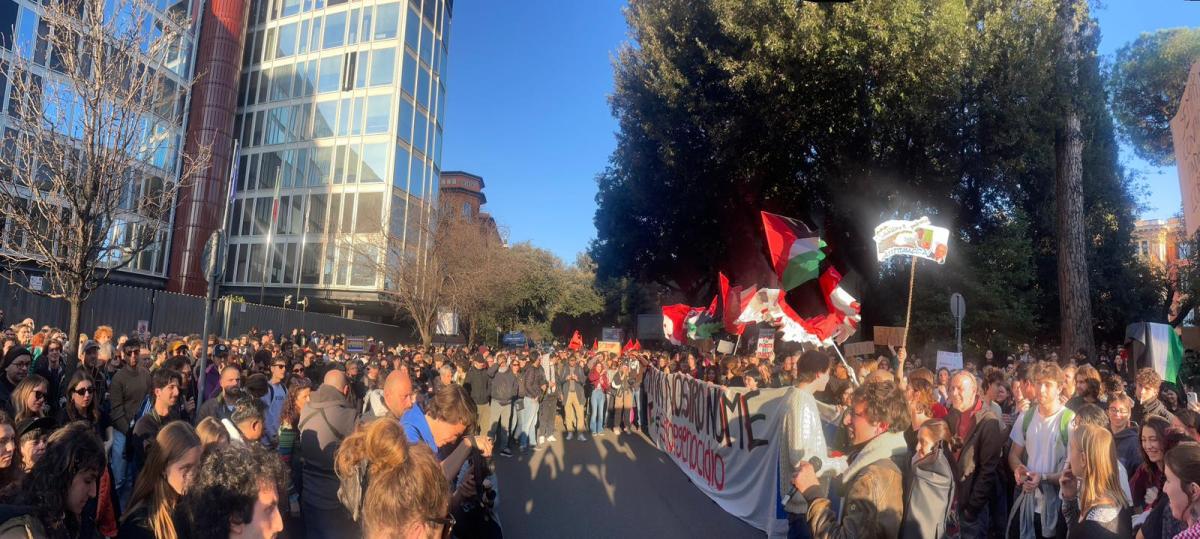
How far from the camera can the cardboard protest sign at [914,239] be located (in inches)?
376

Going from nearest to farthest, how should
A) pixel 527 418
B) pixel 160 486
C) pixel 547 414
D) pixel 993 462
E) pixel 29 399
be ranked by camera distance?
pixel 160 486
pixel 29 399
pixel 993 462
pixel 527 418
pixel 547 414

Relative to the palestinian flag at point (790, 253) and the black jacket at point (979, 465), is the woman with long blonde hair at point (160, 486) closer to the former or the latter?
the black jacket at point (979, 465)

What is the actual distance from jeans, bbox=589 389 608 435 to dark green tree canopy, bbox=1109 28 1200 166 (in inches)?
847

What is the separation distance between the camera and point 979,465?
548 centimetres

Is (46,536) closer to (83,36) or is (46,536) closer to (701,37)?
(83,36)

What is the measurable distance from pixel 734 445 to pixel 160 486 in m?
6.33

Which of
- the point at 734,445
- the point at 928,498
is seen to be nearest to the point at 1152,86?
the point at 734,445

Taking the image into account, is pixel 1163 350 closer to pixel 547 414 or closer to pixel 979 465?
pixel 979 465

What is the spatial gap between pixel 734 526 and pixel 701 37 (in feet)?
52.7

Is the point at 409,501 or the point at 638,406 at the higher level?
the point at 409,501

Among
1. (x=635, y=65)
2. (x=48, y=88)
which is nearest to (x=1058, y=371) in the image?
(x=48, y=88)

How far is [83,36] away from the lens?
8266 millimetres

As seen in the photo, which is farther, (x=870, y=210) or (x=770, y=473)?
(x=870, y=210)

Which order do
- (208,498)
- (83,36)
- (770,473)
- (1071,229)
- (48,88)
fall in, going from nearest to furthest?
(208,498)
(770,473)
(83,36)
(48,88)
(1071,229)
